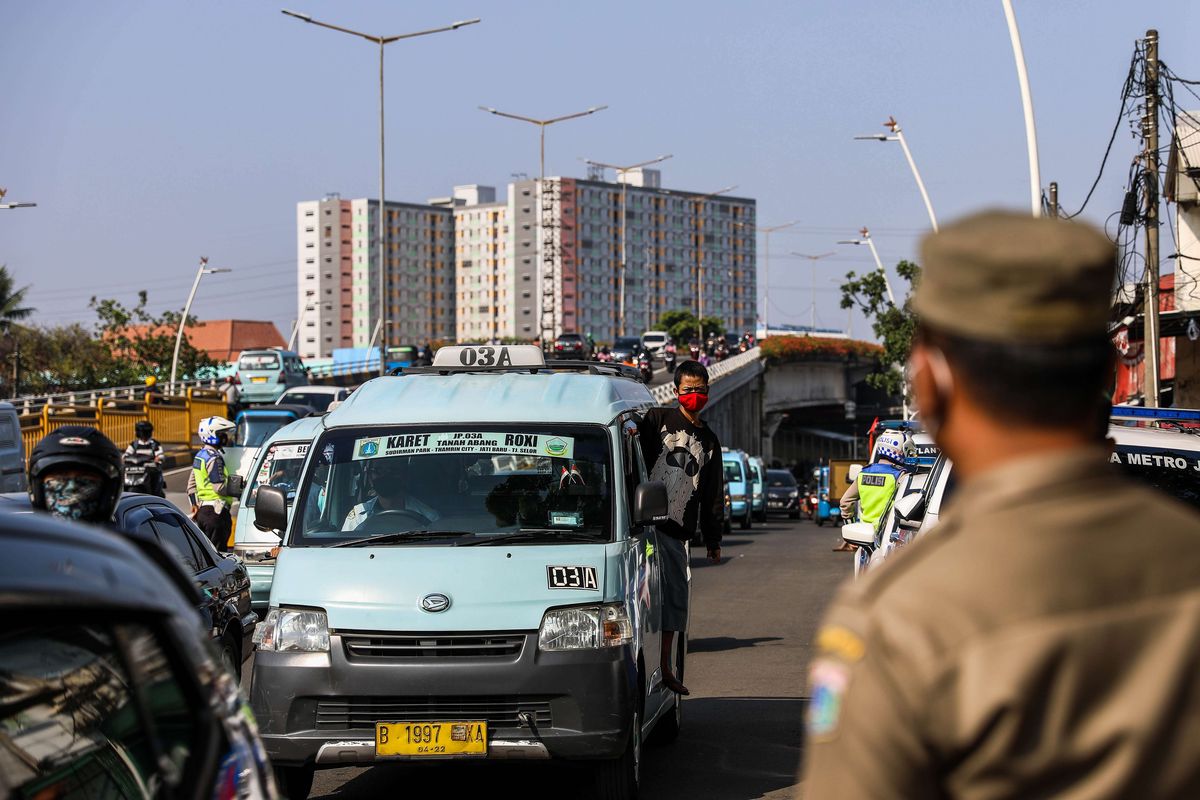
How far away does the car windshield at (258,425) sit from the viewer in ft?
95.2

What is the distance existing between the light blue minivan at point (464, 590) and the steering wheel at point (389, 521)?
1cm

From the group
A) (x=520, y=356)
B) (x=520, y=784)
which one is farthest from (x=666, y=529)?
(x=520, y=356)

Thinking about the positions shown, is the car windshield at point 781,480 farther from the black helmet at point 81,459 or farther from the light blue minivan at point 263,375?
the black helmet at point 81,459

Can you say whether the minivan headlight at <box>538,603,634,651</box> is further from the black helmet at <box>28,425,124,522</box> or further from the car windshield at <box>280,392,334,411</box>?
the car windshield at <box>280,392,334,411</box>

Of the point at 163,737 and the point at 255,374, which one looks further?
the point at 255,374

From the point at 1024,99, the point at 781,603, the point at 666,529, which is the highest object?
the point at 1024,99

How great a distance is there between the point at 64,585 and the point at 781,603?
1668 cm

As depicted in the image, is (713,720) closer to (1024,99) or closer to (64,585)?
(64,585)

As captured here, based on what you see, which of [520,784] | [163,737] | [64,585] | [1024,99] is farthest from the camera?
[1024,99]

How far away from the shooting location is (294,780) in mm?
7828

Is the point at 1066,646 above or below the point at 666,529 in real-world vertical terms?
above

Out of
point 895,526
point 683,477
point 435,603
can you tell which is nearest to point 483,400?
point 683,477

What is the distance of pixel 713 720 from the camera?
10.5 meters

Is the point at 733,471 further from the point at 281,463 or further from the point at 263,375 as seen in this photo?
the point at 281,463
